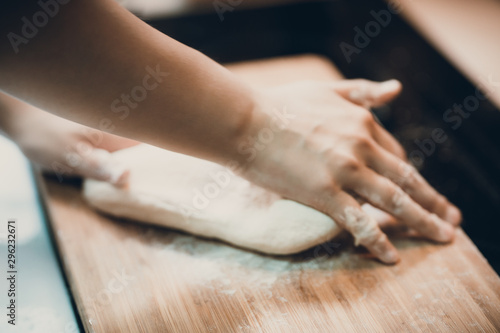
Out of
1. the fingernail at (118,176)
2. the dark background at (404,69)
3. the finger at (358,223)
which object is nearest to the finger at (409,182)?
the finger at (358,223)

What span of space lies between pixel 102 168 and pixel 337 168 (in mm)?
463

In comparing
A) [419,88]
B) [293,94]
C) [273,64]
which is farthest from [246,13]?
[293,94]

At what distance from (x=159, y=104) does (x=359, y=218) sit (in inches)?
15.6

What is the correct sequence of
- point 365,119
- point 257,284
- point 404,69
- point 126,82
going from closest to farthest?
Answer: point 126,82 < point 257,284 < point 365,119 < point 404,69

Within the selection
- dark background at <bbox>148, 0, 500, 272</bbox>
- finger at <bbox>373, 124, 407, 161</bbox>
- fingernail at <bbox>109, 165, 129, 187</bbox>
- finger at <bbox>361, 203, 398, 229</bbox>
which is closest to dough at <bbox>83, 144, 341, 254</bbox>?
fingernail at <bbox>109, 165, 129, 187</bbox>

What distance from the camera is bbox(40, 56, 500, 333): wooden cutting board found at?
0.66 meters

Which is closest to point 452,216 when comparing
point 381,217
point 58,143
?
point 381,217

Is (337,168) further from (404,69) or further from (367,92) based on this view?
(404,69)

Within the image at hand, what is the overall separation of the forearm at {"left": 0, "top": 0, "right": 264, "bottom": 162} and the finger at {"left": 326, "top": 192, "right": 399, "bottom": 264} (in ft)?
0.69

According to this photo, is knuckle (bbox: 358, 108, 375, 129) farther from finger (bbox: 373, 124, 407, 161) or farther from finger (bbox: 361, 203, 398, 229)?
finger (bbox: 361, 203, 398, 229)

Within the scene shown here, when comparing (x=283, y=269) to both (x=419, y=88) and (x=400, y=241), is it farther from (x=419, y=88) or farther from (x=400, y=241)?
(x=419, y=88)

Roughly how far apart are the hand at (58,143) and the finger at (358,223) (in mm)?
419

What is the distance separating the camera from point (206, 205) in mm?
784

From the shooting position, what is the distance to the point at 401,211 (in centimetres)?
75
